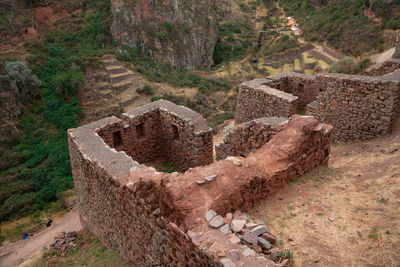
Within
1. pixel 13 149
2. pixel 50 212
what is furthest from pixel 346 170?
pixel 13 149

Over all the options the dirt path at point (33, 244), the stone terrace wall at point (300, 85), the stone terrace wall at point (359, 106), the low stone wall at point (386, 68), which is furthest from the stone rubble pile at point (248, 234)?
the dirt path at point (33, 244)

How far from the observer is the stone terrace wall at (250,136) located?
6.80m

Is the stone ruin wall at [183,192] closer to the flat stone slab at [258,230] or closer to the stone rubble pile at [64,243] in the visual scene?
the flat stone slab at [258,230]

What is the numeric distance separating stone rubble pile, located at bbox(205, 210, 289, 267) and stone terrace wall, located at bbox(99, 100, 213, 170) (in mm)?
4742

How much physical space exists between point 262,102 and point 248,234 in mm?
8744

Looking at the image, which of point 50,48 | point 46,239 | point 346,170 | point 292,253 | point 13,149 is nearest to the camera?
point 292,253

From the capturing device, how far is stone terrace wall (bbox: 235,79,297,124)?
36.9ft

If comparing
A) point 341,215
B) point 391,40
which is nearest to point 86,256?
point 341,215

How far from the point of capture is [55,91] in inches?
1136

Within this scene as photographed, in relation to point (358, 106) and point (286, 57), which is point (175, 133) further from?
point (286, 57)

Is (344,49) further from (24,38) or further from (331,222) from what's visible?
(24,38)

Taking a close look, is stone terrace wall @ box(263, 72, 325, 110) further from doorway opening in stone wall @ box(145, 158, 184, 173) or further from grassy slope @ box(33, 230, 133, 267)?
grassy slope @ box(33, 230, 133, 267)

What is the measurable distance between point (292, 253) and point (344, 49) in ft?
104

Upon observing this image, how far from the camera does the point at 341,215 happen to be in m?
4.62
